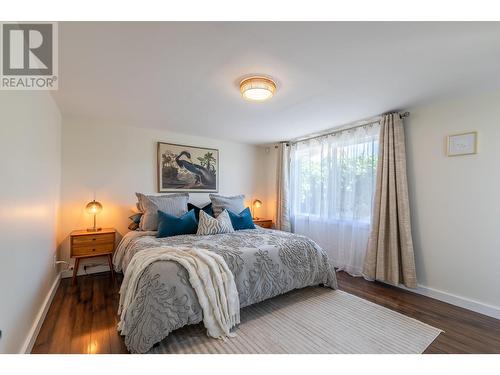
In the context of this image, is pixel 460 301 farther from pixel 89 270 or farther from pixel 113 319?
pixel 89 270

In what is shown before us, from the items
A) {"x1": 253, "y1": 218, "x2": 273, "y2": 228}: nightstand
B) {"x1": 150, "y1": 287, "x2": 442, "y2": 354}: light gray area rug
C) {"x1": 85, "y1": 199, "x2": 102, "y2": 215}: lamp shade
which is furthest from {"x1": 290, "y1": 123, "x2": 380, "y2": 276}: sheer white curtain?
{"x1": 85, "y1": 199, "x2": 102, "y2": 215}: lamp shade

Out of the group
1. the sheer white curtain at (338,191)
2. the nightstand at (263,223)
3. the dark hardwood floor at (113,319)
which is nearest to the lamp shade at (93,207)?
the dark hardwood floor at (113,319)

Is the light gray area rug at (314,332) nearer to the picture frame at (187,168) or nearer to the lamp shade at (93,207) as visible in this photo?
the lamp shade at (93,207)

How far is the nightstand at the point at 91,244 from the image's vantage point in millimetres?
2627

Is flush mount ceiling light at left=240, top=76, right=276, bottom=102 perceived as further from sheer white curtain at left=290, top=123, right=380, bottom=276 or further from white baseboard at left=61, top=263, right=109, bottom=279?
white baseboard at left=61, top=263, right=109, bottom=279

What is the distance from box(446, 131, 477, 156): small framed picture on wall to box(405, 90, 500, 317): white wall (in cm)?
5

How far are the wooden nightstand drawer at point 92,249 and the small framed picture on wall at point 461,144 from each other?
13.2 feet

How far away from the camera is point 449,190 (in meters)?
2.37

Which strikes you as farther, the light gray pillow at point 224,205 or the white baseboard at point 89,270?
the light gray pillow at point 224,205

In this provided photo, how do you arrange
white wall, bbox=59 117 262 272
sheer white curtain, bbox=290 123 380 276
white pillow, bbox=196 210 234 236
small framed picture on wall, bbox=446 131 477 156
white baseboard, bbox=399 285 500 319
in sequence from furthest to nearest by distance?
1. sheer white curtain, bbox=290 123 380 276
2. white wall, bbox=59 117 262 272
3. white pillow, bbox=196 210 234 236
4. small framed picture on wall, bbox=446 131 477 156
5. white baseboard, bbox=399 285 500 319

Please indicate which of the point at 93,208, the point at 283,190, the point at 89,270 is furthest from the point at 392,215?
the point at 89,270

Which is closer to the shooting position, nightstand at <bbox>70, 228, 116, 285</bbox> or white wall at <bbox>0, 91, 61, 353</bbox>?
white wall at <bbox>0, 91, 61, 353</bbox>

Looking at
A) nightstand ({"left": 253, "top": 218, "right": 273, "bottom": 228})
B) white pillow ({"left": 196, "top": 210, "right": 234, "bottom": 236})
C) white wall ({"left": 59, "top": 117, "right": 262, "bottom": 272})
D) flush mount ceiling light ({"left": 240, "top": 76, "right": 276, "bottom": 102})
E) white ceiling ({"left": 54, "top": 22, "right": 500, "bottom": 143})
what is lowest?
nightstand ({"left": 253, "top": 218, "right": 273, "bottom": 228})

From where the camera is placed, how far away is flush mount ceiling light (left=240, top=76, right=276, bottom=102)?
6.10 ft
